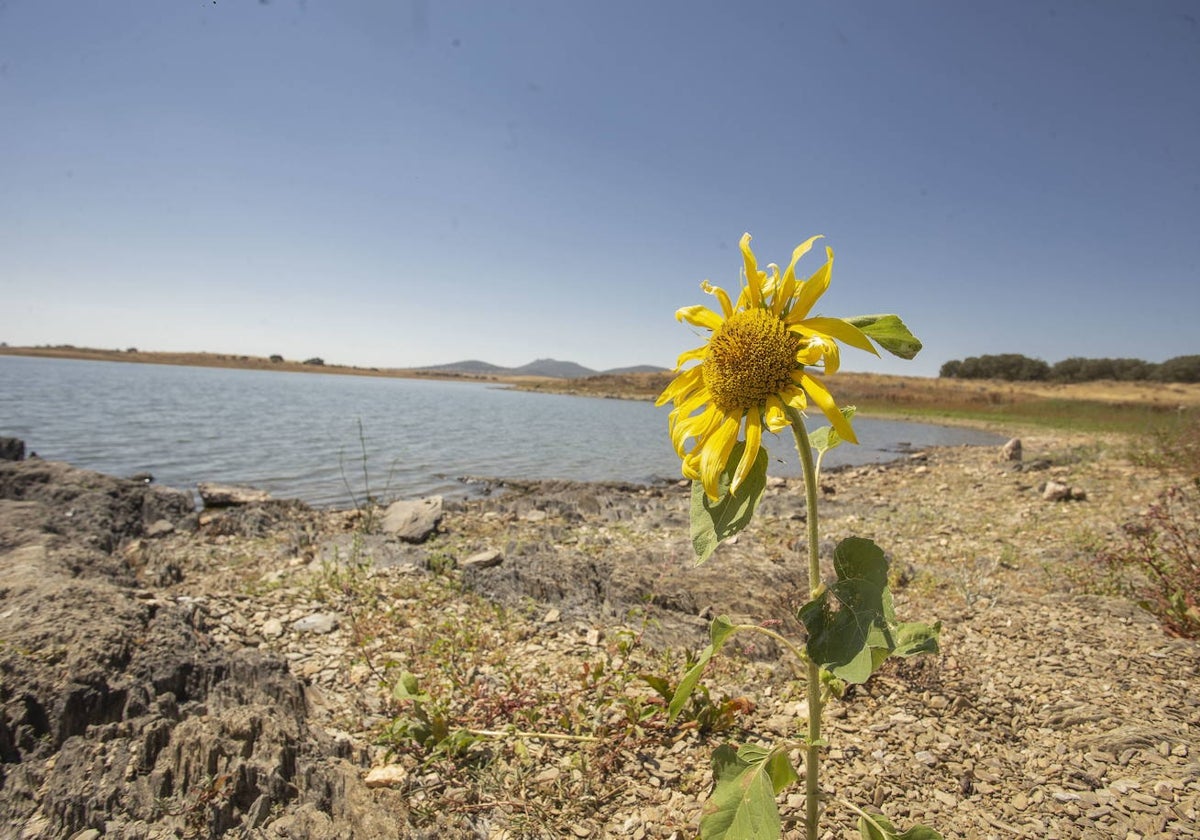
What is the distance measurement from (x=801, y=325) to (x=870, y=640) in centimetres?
87

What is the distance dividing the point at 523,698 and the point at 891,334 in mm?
3167

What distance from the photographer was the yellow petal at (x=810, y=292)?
1.55 m

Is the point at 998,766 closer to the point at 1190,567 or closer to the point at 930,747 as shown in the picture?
the point at 930,747

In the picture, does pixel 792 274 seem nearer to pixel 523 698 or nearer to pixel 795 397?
pixel 795 397

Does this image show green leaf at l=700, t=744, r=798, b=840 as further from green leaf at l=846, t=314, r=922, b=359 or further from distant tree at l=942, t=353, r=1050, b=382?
distant tree at l=942, t=353, r=1050, b=382

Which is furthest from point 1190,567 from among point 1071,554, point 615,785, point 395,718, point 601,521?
point 601,521

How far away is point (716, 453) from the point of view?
155 centimetres

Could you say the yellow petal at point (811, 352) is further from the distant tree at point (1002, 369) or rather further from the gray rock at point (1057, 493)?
the distant tree at point (1002, 369)

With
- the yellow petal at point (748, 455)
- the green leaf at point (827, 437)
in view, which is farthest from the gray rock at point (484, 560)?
the yellow petal at point (748, 455)

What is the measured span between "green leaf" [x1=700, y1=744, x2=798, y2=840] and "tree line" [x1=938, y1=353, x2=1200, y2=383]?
8260 cm

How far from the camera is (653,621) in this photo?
459 cm

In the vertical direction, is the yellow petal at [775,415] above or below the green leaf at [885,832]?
above

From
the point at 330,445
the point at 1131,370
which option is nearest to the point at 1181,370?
the point at 1131,370

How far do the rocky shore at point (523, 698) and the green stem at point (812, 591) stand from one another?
12 cm
